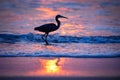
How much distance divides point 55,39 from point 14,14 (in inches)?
252

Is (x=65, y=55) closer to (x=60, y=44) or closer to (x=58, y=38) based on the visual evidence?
(x=60, y=44)

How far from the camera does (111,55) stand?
10328 millimetres

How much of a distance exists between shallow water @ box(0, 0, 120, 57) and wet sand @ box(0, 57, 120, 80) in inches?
19.5

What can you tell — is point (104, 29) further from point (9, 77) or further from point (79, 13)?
point (9, 77)

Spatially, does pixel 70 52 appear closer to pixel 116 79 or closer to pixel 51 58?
pixel 51 58

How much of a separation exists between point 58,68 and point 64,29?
233 inches

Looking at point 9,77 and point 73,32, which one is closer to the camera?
point 9,77

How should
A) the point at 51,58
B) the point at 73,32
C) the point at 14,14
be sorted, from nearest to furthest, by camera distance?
the point at 51,58, the point at 73,32, the point at 14,14

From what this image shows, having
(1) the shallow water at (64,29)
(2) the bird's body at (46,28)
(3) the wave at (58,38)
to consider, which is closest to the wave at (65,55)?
(1) the shallow water at (64,29)

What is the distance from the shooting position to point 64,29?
1488 cm

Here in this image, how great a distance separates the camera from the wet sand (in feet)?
27.2

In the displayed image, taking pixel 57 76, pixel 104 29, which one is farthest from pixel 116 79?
pixel 104 29

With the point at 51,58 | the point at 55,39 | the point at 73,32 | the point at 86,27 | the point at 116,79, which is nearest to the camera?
the point at 116,79

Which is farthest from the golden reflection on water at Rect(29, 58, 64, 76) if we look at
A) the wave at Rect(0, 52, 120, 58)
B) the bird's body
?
the bird's body
